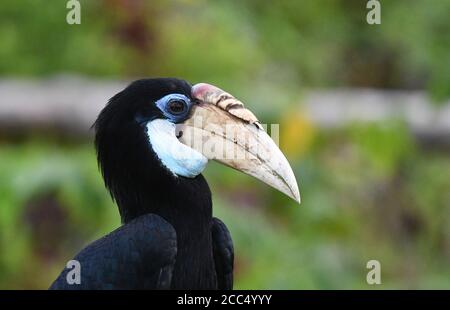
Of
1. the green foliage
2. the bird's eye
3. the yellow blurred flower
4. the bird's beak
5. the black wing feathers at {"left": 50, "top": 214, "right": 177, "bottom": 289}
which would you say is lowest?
the black wing feathers at {"left": 50, "top": 214, "right": 177, "bottom": 289}

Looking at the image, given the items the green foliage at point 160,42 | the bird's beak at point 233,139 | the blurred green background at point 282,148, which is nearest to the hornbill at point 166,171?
the bird's beak at point 233,139

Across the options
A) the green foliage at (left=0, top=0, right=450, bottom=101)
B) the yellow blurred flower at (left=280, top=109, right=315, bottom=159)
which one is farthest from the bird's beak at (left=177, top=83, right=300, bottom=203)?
the green foliage at (left=0, top=0, right=450, bottom=101)

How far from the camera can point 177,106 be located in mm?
2764

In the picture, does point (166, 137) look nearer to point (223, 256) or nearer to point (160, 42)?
point (223, 256)

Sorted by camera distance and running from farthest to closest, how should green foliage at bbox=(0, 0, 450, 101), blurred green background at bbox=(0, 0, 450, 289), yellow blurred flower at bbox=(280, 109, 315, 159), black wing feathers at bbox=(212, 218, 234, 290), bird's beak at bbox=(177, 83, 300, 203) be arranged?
green foliage at bbox=(0, 0, 450, 101) → yellow blurred flower at bbox=(280, 109, 315, 159) → blurred green background at bbox=(0, 0, 450, 289) → black wing feathers at bbox=(212, 218, 234, 290) → bird's beak at bbox=(177, 83, 300, 203)

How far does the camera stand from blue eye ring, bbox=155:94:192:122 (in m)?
2.76

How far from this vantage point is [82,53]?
5.89m

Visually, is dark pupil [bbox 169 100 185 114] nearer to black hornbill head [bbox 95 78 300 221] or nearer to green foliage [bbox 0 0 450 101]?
black hornbill head [bbox 95 78 300 221]

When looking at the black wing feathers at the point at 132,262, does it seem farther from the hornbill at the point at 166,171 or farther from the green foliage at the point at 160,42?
the green foliage at the point at 160,42

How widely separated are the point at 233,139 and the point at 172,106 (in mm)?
167

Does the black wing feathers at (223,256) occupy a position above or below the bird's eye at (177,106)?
below

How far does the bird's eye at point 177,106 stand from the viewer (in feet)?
9.06

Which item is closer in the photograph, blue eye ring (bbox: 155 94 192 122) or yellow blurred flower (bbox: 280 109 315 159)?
blue eye ring (bbox: 155 94 192 122)
